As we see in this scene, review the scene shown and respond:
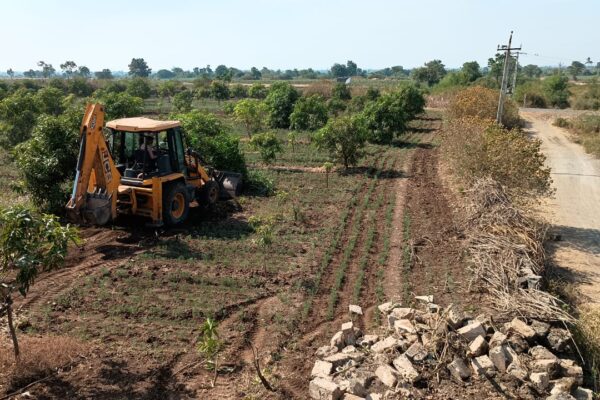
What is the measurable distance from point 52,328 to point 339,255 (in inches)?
236

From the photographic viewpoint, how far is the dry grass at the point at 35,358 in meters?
6.39

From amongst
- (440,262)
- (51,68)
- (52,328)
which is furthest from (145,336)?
(51,68)

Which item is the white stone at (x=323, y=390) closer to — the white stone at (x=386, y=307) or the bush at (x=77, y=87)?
the white stone at (x=386, y=307)

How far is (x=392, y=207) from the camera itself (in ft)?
49.2

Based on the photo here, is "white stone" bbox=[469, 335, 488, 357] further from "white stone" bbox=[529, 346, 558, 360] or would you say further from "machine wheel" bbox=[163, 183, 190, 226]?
"machine wheel" bbox=[163, 183, 190, 226]

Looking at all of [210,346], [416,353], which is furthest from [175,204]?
[416,353]

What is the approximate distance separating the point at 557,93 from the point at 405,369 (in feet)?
175

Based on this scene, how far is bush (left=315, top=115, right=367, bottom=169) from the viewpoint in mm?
19625

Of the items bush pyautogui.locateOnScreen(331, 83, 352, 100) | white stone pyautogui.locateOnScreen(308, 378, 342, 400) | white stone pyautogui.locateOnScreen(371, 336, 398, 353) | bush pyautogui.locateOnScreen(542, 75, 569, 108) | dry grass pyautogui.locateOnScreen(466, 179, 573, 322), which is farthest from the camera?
bush pyautogui.locateOnScreen(542, 75, 569, 108)

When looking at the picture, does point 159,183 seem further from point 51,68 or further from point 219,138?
point 51,68

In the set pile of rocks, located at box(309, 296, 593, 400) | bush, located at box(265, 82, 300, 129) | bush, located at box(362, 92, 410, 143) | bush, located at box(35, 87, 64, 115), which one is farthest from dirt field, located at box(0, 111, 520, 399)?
bush, located at box(35, 87, 64, 115)

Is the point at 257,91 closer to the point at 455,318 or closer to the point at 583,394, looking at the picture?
the point at 455,318

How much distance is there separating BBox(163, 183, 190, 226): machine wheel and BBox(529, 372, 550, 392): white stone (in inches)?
337

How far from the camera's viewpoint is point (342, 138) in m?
19.7
